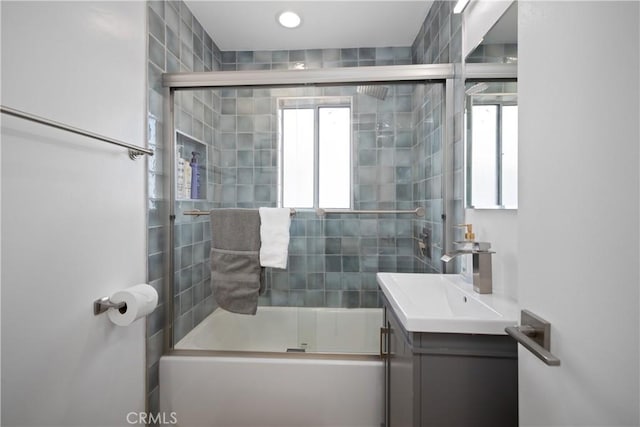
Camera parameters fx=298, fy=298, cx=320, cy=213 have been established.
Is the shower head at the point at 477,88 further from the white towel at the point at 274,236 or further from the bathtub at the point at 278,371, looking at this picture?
the bathtub at the point at 278,371

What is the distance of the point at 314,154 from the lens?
1600mm

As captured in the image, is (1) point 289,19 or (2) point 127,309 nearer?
(2) point 127,309

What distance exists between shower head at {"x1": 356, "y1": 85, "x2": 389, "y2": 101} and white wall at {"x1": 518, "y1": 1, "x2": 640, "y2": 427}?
0.96m

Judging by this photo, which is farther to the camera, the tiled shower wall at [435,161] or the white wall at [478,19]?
the tiled shower wall at [435,161]

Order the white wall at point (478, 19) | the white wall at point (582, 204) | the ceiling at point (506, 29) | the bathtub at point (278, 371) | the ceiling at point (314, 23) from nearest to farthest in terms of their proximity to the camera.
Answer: the white wall at point (582, 204) < the ceiling at point (506, 29) < the white wall at point (478, 19) < the bathtub at point (278, 371) < the ceiling at point (314, 23)

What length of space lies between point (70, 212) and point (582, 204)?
56.1 inches

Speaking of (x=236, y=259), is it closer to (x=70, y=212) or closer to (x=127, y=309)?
(x=127, y=309)

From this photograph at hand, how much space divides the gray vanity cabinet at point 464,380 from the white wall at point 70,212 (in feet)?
3.87

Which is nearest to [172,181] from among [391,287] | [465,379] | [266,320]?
[266,320]

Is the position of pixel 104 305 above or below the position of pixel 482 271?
below

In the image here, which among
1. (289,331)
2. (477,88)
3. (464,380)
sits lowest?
(289,331)

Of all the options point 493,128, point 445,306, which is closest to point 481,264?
point 445,306

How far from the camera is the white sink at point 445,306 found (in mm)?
858

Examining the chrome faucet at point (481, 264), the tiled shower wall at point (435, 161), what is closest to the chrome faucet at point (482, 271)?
the chrome faucet at point (481, 264)
